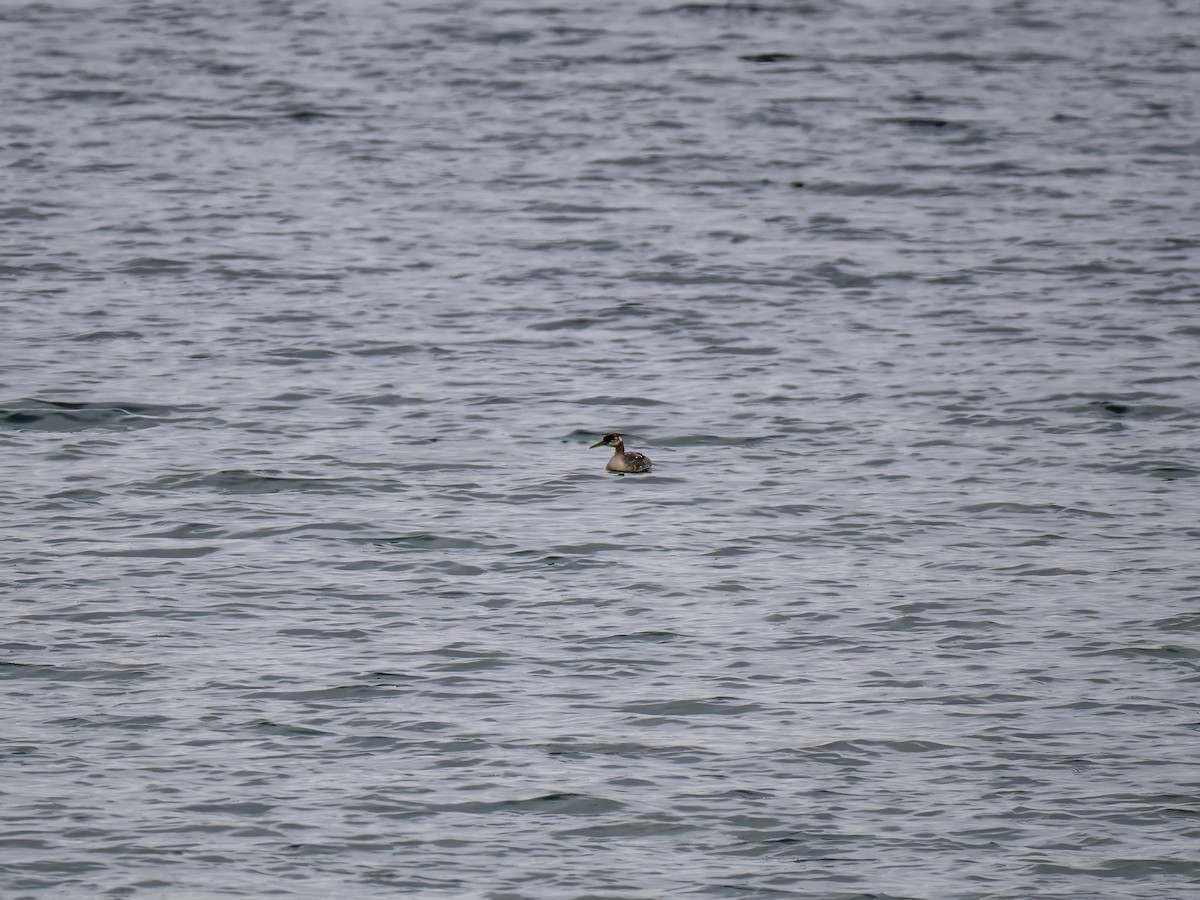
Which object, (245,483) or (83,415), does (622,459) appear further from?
(83,415)

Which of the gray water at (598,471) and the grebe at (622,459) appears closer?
the gray water at (598,471)

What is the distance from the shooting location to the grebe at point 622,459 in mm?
20266

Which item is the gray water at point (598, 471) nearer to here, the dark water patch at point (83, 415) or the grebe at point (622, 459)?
the dark water patch at point (83, 415)

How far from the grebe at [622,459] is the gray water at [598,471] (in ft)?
0.99

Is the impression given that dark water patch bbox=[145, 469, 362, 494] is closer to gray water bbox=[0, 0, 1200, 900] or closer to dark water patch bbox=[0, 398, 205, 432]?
gray water bbox=[0, 0, 1200, 900]

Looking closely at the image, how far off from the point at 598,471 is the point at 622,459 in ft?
1.68

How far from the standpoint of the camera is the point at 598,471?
68.0ft

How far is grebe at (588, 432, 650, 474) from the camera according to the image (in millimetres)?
20266

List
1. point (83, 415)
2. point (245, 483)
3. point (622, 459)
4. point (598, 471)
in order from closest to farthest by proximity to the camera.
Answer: point (245, 483)
point (622, 459)
point (598, 471)
point (83, 415)

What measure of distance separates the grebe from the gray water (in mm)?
302

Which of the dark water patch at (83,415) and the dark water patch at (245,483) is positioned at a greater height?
the dark water patch at (83,415)

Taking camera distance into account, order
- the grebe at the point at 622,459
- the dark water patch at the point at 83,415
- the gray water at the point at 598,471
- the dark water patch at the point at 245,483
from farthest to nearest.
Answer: the dark water patch at the point at 83,415 → the grebe at the point at 622,459 → the dark water patch at the point at 245,483 → the gray water at the point at 598,471

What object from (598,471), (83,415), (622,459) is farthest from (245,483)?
(622,459)

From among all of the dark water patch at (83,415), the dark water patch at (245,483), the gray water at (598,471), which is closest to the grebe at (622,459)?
the gray water at (598,471)
